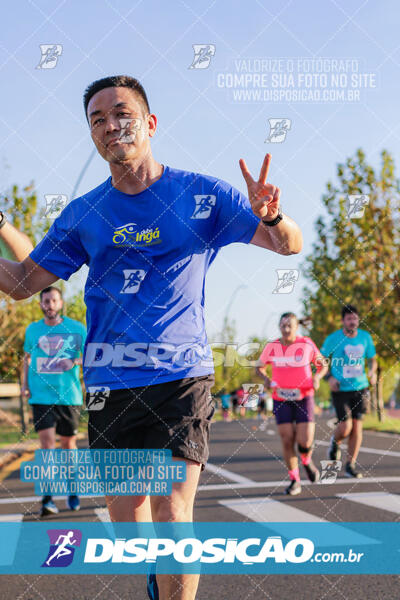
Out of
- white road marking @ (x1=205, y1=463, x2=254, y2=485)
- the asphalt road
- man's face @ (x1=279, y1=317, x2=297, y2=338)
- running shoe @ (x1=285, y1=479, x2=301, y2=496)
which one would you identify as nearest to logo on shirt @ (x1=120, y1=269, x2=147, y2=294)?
the asphalt road

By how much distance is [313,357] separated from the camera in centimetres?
823

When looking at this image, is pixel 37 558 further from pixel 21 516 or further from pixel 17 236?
pixel 17 236

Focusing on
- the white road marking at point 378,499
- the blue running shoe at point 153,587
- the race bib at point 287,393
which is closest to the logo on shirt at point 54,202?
the blue running shoe at point 153,587

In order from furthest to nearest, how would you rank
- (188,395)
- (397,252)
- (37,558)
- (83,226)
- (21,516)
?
(397,252)
(21,516)
(37,558)
(83,226)
(188,395)

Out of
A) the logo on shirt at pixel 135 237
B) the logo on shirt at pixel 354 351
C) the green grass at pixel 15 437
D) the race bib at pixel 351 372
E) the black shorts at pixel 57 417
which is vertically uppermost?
the logo on shirt at pixel 354 351

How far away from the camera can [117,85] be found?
3.00 metres

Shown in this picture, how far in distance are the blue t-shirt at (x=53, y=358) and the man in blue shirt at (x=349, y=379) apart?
357 cm

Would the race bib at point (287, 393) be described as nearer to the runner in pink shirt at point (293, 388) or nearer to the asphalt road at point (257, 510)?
the runner in pink shirt at point (293, 388)

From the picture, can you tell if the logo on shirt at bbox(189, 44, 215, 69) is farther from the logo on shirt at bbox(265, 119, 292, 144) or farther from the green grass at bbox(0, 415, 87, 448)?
the green grass at bbox(0, 415, 87, 448)

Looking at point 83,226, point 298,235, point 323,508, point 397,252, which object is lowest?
point 323,508

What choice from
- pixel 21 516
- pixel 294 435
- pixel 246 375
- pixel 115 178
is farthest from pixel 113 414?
pixel 246 375

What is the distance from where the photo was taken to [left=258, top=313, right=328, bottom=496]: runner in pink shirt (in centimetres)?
793

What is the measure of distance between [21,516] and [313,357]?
3728 millimetres

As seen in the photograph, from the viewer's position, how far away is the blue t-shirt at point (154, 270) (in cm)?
282
